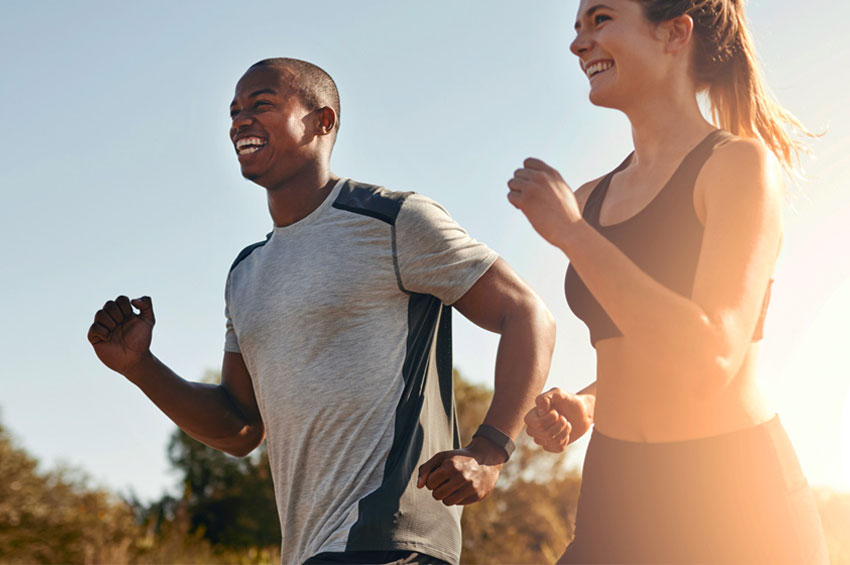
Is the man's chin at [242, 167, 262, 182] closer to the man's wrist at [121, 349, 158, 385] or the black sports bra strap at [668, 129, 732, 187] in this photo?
the man's wrist at [121, 349, 158, 385]

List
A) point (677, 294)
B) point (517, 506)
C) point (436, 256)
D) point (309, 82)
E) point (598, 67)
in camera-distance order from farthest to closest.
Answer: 1. point (517, 506)
2. point (309, 82)
3. point (436, 256)
4. point (598, 67)
5. point (677, 294)

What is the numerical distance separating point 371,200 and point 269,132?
56 centimetres

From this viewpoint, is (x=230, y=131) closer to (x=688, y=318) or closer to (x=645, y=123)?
(x=645, y=123)

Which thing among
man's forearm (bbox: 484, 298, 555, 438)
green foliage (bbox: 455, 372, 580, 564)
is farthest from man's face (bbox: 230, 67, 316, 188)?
green foliage (bbox: 455, 372, 580, 564)

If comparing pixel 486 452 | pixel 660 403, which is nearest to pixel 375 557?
pixel 486 452

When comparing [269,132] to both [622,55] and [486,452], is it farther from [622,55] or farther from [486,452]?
[622,55]

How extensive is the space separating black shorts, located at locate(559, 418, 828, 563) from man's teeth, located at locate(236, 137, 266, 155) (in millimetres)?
2107

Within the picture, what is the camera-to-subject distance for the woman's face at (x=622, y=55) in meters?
2.30

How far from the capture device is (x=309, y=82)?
13.2 feet

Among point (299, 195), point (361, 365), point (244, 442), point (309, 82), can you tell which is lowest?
point (244, 442)

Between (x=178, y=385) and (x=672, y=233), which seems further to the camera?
(x=178, y=385)

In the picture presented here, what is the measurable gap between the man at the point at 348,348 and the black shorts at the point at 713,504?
0.59 metres

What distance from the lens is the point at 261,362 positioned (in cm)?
349

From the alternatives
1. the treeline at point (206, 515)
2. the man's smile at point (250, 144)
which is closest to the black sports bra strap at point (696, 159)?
the man's smile at point (250, 144)
